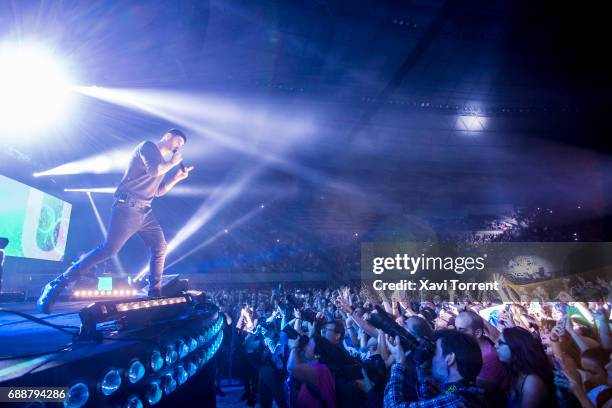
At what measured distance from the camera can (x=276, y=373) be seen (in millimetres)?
3324

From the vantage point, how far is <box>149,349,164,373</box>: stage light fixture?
3.94ft

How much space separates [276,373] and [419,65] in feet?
13.7

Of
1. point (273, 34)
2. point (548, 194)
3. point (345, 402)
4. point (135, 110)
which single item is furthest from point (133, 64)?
point (548, 194)

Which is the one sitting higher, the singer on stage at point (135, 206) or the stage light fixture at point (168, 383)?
the singer on stage at point (135, 206)

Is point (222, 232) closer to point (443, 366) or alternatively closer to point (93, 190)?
point (93, 190)

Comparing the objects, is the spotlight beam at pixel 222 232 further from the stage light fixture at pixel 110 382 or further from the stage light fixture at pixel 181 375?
the stage light fixture at pixel 110 382

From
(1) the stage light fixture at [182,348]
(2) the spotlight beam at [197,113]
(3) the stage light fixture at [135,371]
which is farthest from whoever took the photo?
(2) the spotlight beam at [197,113]

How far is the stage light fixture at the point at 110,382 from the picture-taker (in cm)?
95

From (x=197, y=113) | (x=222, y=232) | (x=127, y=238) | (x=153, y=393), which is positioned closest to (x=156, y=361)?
(x=153, y=393)

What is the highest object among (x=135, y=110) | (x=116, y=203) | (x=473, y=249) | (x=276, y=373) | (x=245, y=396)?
(x=135, y=110)

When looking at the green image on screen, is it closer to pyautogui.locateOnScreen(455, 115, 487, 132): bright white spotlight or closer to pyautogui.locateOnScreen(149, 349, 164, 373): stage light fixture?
pyautogui.locateOnScreen(149, 349, 164, 373): stage light fixture

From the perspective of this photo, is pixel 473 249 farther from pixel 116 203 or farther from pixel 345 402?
pixel 116 203

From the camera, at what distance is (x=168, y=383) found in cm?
135

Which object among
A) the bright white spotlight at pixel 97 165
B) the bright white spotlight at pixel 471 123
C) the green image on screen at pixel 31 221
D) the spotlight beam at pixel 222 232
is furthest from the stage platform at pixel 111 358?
the spotlight beam at pixel 222 232
